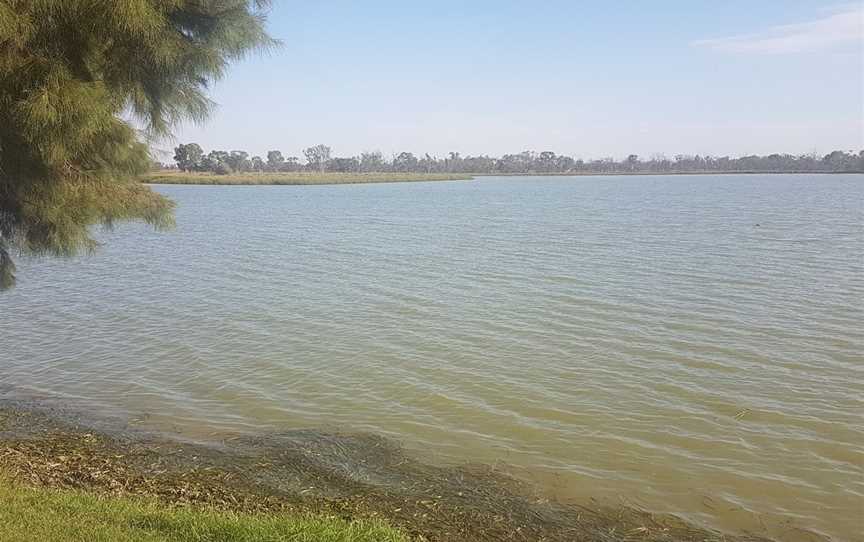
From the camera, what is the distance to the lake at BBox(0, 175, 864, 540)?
8375 millimetres

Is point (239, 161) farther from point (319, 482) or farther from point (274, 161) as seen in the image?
point (319, 482)

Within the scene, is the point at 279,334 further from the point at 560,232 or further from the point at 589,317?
the point at 560,232

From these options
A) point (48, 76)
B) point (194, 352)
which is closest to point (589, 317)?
point (194, 352)

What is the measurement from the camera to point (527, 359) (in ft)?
41.3

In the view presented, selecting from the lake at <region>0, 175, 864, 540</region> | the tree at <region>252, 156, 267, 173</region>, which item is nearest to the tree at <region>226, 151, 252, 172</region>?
the tree at <region>252, 156, 267, 173</region>

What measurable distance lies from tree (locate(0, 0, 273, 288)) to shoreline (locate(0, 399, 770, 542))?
251cm

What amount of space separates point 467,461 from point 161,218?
186 inches

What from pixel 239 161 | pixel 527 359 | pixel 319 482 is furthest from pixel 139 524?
pixel 239 161

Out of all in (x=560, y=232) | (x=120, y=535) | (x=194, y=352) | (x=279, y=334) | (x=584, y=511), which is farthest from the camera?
(x=560, y=232)

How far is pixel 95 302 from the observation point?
18391 millimetres

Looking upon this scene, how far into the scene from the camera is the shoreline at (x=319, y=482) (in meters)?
6.68

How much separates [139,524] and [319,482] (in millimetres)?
2528

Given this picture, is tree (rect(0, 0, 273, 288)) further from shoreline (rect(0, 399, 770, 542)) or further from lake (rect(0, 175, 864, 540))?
shoreline (rect(0, 399, 770, 542))

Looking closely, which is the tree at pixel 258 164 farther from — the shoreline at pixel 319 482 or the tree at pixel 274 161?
the shoreline at pixel 319 482
